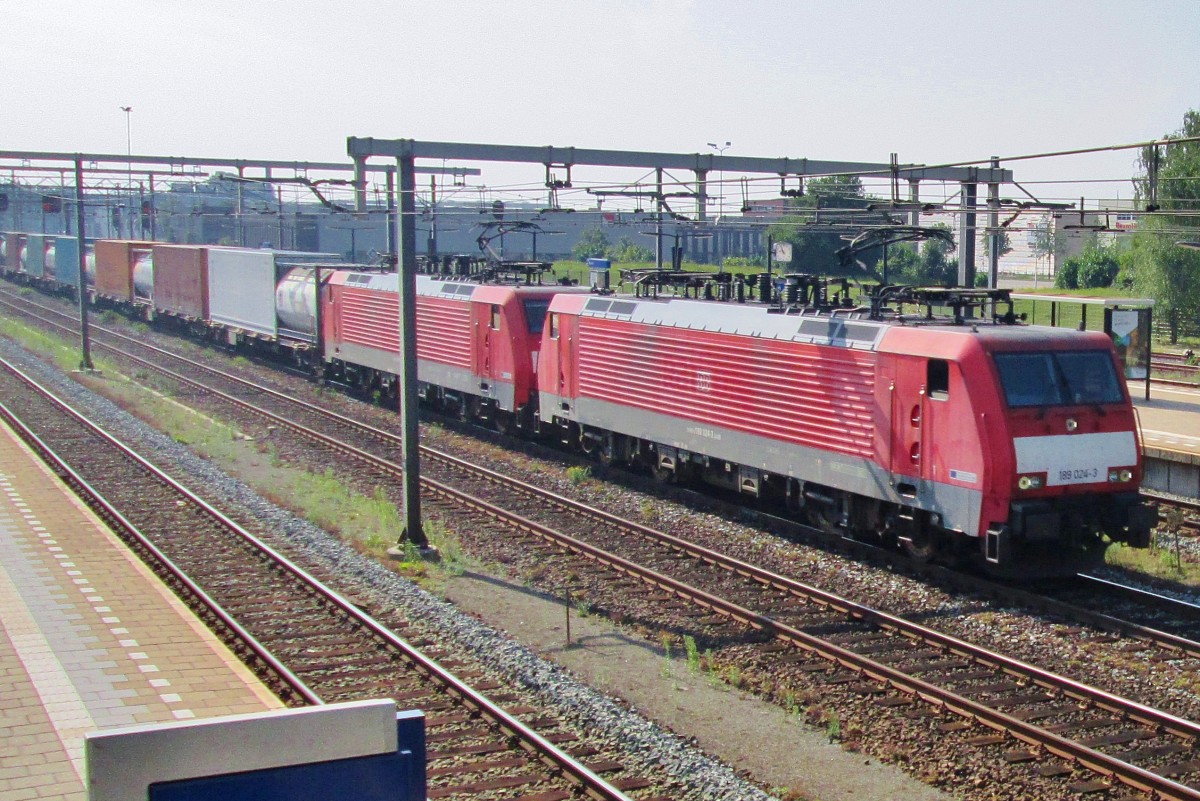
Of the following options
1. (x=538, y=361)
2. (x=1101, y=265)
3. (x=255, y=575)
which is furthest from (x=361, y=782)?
(x=1101, y=265)

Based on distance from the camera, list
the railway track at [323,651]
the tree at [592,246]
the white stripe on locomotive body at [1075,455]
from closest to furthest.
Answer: the railway track at [323,651], the white stripe on locomotive body at [1075,455], the tree at [592,246]

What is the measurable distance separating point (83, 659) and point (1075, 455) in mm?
10400

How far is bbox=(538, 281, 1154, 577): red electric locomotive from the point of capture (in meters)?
13.1

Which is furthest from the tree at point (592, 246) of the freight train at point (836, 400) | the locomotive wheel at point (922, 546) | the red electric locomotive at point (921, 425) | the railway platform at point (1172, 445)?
the locomotive wheel at point (922, 546)

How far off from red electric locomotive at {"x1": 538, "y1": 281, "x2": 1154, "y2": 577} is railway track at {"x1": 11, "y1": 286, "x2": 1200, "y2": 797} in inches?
70.0

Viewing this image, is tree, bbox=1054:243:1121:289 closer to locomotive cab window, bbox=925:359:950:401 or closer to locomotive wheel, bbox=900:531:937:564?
locomotive wheel, bbox=900:531:937:564

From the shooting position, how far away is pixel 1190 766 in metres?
8.98

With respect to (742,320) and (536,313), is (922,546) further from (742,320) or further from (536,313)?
(536,313)

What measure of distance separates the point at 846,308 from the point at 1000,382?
3.85 metres

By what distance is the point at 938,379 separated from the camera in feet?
44.9

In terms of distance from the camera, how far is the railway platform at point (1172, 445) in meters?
18.8

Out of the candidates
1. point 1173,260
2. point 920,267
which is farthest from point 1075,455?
point 1173,260

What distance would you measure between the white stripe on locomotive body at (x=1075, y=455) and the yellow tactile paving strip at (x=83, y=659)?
8049mm

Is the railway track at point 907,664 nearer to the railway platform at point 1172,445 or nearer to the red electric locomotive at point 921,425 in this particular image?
the red electric locomotive at point 921,425
